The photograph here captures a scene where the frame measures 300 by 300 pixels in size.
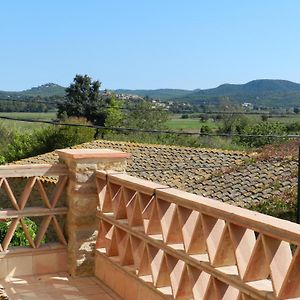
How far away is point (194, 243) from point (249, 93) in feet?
247

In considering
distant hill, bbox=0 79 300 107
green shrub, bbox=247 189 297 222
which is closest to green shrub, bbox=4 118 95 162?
green shrub, bbox=247 189 297 222

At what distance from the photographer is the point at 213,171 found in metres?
19.7

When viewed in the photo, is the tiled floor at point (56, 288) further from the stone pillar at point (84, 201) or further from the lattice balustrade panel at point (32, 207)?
the lattice balustrade panel at point (32, 207)

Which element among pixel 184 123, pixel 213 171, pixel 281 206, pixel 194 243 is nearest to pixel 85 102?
pixel 184 123

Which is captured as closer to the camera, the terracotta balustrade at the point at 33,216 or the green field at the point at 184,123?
→ the terracotta balustrade at the point at 33,216

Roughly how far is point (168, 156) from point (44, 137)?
10426mm

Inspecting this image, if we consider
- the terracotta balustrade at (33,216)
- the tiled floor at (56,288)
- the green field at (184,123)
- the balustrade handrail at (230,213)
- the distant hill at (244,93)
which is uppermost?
the distant hill at (244,93)

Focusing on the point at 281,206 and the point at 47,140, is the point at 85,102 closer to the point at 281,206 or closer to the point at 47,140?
the point at 47,140

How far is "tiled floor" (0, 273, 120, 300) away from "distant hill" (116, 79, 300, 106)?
57.5 m

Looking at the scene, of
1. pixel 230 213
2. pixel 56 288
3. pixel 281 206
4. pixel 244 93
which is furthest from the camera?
pixel 244 93

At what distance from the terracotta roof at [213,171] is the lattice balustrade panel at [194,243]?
34.6ft

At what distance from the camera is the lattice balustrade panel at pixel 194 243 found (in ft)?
8.93

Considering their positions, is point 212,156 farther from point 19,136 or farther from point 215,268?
point 215,268

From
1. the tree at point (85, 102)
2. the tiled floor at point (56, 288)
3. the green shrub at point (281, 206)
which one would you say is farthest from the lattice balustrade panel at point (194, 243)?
the tree at point (85, 102)
